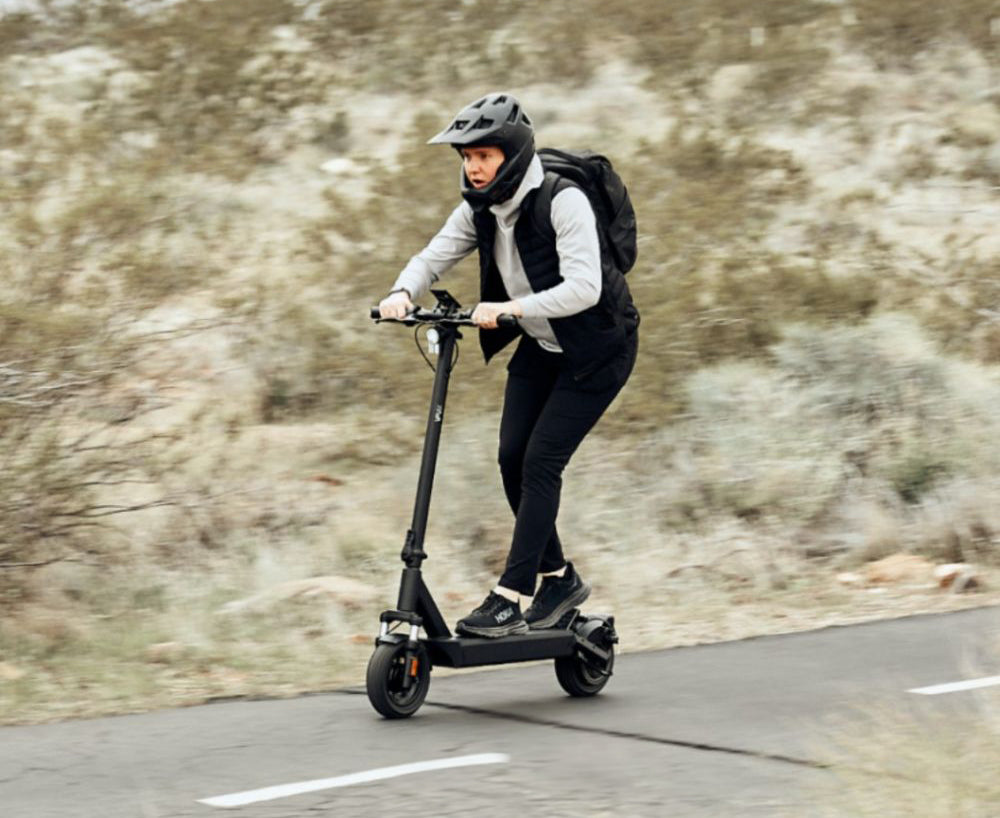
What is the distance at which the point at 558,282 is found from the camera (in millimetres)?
6555

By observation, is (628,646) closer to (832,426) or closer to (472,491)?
(472,491)

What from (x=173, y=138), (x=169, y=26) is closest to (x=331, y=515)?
(x=173, y=138)

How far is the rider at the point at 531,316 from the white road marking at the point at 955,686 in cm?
132

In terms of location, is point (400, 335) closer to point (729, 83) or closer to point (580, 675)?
point (580, 675)

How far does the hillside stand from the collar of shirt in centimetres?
219

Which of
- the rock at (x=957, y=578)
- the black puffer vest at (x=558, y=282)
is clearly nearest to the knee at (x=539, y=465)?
the black puffer vest at (x=558, y=282)

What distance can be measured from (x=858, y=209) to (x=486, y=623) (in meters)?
11.5

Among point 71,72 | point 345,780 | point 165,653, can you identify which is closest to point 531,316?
point 345,780

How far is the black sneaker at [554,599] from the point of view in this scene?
6.86 metres

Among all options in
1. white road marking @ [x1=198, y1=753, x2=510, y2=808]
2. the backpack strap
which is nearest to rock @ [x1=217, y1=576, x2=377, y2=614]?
the backpack strap

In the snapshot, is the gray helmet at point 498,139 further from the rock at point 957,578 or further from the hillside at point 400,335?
the rock at point 957,578

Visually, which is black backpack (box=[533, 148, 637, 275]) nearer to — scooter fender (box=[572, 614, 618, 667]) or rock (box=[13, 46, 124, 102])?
scooter fender (box=[572, 614, 618, 667])

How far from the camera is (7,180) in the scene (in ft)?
41.2

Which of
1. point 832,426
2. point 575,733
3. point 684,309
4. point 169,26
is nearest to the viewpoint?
point 575,733
